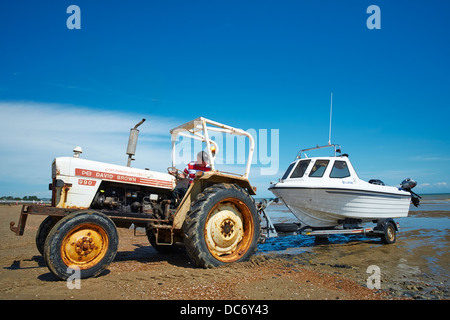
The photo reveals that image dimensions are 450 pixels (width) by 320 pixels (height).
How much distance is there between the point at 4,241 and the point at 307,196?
27.0 feet

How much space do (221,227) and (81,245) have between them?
2234 millimetres

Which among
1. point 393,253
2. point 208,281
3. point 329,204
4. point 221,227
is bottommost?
point 393,253

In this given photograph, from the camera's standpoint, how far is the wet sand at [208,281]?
3.33m

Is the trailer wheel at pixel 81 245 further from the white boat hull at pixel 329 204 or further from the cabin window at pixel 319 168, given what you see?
the cabin window at pixel 319 168

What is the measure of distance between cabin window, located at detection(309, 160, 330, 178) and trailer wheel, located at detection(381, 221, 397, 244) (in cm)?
238

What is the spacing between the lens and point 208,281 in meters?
3.91

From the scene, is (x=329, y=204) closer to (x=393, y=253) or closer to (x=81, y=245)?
(x=393, y=253)

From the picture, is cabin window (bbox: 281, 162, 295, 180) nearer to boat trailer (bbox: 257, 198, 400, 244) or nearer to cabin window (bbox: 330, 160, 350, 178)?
boat trailer (bbox: 257, 198, 400, 244)

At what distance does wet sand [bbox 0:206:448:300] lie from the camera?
10.9 ft

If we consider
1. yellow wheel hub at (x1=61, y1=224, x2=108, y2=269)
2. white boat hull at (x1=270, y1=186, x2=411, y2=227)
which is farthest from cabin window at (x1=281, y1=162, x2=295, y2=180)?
yellow wheel hub at (x1=61, y1=224, x2=108, y2=269)

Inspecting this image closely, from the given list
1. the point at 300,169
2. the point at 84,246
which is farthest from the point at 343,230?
the point at 84,246

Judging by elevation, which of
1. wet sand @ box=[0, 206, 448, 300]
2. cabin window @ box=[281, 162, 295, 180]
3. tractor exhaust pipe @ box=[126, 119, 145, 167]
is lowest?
wet sand @ box=[0, 206, 448, 300]

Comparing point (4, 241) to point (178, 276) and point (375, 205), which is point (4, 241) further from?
point (375, 205)
